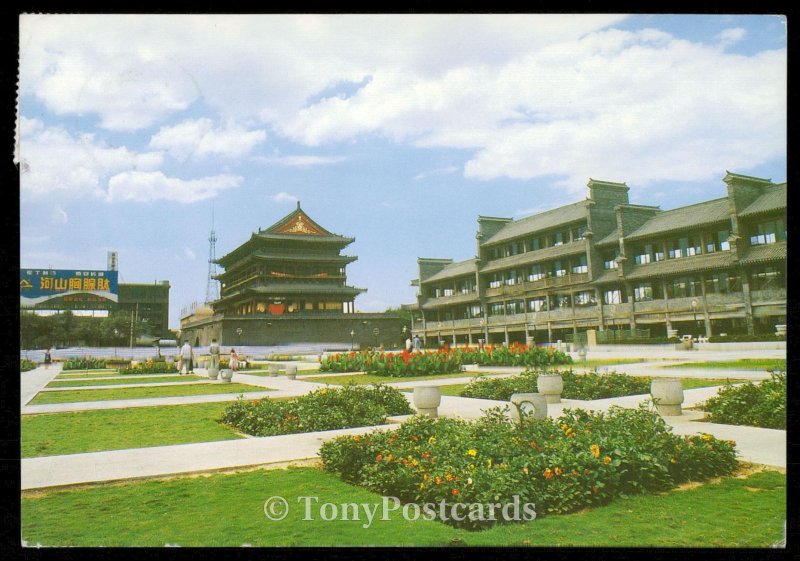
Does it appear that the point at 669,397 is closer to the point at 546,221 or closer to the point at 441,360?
the point at 441,360

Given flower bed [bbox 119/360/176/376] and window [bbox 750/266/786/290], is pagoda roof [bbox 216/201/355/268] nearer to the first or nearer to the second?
flower bed [bbox 119/360/176/376]

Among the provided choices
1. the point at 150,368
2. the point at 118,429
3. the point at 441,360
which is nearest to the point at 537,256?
the point at 441,360

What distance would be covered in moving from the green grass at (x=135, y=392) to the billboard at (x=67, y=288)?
6803 millimetres

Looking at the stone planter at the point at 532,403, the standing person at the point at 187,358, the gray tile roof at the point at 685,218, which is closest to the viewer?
the stone planter at the point at 532,403

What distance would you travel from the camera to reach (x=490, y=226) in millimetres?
46406

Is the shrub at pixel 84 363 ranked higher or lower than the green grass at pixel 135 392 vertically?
lower

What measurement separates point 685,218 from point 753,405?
63.3 ft

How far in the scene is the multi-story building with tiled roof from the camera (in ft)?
68.6

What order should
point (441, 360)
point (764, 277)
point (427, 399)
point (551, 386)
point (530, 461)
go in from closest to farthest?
point (530, 461), point (427, 399), point (551, 386), point (441, 360), point (764, 277)

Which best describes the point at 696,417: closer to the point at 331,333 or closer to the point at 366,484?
the point at 366,484

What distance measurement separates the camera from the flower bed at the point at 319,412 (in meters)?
9.30

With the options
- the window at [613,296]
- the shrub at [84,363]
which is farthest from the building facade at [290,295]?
the window at [613,296]

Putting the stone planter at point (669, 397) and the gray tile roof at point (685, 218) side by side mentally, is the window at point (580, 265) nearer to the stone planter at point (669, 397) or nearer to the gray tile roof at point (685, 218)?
the gray tile roof at point (685, 218)

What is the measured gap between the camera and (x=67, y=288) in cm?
839
